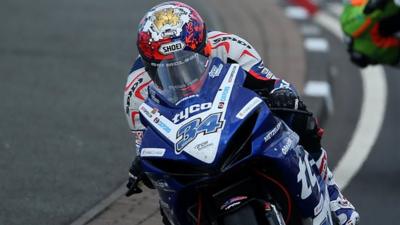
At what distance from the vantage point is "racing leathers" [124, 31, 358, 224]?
641cm

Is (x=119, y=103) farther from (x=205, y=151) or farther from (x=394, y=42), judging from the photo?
(x=205, y=151)

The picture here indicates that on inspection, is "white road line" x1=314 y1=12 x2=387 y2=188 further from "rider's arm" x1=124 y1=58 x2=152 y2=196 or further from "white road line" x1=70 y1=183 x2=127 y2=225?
"rider's arm" x1=124 y1=58 x2=152 y2=196

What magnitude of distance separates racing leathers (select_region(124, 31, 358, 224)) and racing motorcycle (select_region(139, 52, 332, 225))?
0.77ft

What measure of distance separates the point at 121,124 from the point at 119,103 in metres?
0.76

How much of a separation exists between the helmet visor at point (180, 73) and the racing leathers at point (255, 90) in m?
0.39

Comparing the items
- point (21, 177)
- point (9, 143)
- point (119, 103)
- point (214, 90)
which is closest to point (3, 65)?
point (119, 103)

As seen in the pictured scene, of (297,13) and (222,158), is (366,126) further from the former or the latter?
(222,158)

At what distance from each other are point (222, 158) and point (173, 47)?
0.79 meters

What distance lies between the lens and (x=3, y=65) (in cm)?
1311

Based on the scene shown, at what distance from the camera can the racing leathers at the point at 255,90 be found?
21.0 ft

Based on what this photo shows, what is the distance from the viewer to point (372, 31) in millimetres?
10828

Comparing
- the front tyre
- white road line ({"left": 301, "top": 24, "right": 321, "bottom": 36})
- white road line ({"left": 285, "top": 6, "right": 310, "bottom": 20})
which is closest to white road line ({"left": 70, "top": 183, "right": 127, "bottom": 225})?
the front tyre

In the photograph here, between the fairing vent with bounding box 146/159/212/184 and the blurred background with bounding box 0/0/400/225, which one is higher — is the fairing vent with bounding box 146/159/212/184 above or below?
above

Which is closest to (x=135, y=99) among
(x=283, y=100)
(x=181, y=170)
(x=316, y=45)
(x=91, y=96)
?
(x=283, y=100)
